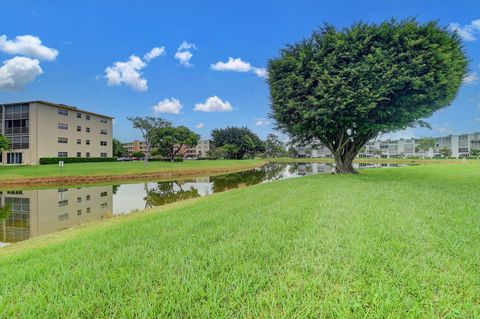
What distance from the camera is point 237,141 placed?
8162cm

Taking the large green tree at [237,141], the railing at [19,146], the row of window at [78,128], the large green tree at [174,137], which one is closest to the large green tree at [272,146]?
the large green tree at [237,141]

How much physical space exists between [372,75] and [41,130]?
147 feet

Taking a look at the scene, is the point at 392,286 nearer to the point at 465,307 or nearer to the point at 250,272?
the point at 465,307

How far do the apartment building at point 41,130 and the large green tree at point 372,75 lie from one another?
1518 inches

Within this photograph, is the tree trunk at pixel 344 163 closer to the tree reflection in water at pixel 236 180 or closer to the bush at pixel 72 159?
the tree reflection in water at pixel 236 180

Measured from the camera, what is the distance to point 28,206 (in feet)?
44.0

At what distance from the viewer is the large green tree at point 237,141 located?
80.5m

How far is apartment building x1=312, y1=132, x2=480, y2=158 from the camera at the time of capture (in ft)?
315

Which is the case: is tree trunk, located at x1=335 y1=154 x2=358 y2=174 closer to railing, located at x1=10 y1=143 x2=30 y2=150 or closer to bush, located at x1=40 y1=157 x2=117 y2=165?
bush, located at x1=40 y1=157 x2=117 y2=165

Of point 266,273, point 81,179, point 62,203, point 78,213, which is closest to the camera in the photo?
point 266,273

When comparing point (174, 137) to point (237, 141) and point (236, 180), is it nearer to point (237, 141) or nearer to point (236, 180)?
point (236, 180)

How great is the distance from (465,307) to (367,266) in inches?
34.5

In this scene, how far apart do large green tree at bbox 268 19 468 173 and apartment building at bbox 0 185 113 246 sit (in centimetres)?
1353

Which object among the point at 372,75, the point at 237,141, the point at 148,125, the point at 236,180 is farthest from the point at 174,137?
the point at 372,75
